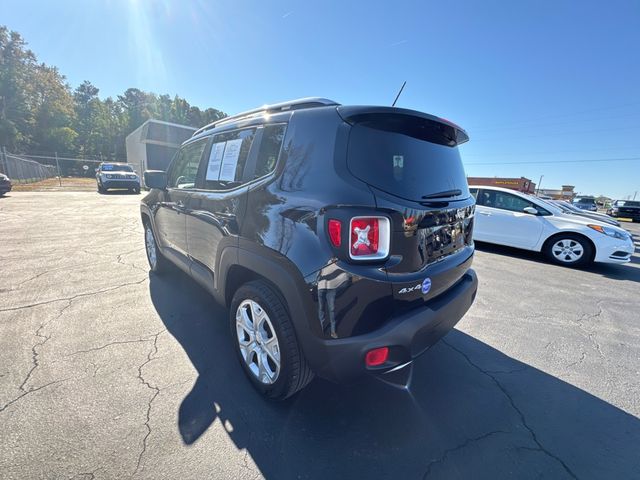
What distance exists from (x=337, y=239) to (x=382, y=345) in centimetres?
65

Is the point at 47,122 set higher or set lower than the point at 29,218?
higher

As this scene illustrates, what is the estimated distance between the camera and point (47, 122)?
4356 centimetres

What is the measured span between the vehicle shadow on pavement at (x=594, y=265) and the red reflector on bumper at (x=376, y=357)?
6.17 m

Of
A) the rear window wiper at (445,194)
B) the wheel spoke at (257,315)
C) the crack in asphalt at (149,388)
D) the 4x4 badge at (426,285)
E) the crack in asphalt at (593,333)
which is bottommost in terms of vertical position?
the crack in asphalt at (149,388)

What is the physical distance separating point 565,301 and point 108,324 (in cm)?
589

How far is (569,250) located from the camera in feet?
20.0

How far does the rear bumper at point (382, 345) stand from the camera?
162 centimetres

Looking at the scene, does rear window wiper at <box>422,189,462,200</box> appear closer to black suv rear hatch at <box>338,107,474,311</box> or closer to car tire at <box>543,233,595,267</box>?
black suv rear hatch at <box>338,107,474,311</box>

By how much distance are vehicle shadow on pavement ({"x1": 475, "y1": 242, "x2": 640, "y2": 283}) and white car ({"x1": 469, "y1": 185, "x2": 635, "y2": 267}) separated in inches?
9.4

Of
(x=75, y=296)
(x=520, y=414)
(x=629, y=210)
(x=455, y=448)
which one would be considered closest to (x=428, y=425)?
(x=455, y=448)

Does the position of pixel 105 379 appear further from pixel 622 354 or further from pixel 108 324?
pixel 622 354

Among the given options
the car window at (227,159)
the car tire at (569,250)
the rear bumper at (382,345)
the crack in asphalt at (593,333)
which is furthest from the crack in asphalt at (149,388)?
the car tire at (569,250)

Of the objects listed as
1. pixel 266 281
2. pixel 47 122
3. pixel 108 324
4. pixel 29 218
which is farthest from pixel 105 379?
pixel 47 122

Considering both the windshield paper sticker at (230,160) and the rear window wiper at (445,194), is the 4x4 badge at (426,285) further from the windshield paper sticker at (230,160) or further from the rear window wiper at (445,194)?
the windshield paper sticker at (230,160)
